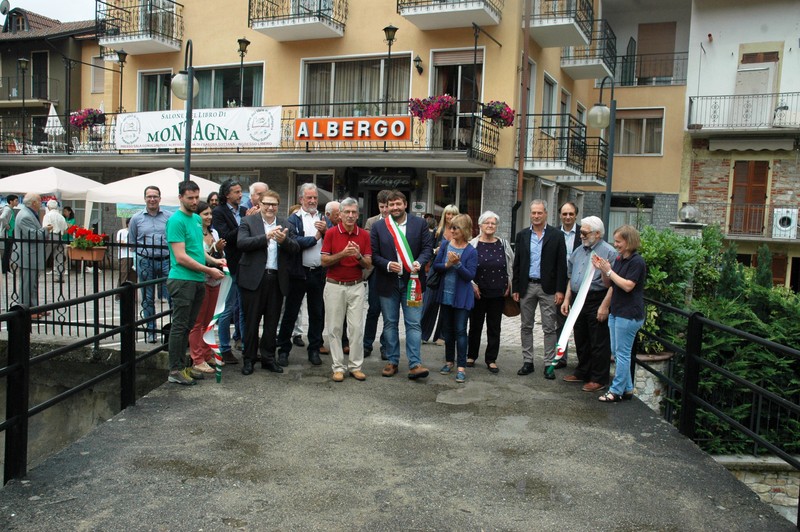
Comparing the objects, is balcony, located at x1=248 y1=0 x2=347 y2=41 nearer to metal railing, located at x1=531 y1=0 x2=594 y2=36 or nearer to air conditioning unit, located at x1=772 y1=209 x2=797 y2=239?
metal railing, located at x1=531 y1=0 x2=594 y2=36

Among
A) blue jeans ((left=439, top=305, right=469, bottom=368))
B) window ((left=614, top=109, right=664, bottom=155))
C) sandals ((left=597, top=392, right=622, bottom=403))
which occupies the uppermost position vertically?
window ((left=614, top=109, right=664, bottom=155))

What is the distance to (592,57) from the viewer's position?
822 inches

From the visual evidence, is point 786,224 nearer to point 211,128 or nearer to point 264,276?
point 211,128

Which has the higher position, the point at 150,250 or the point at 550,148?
the point at 550,148

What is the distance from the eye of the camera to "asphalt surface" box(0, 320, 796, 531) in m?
4.13

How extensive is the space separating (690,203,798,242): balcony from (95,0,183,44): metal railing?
18.2 m

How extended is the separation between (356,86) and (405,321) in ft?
42.3

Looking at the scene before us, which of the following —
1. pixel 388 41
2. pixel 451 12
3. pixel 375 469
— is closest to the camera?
pixel 375 469

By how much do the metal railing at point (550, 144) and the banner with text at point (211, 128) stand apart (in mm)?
6661

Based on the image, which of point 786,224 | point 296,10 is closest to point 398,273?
point 296,10

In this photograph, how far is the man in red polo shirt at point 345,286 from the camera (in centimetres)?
714

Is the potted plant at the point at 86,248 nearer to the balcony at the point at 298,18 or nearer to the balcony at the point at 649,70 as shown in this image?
the balcony at the point at 298,18

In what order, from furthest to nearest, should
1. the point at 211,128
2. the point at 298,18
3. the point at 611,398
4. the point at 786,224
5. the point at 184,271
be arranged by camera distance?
the point at 786,224 → the point at 211,128 → the point at 298,18 → the point at 611,398 → the point at 184,271

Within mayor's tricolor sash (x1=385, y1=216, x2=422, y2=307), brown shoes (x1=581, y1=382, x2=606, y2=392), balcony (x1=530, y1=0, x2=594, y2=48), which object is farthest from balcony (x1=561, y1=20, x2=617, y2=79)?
brown shoes (x1=581, y1=382, x2=606, y2=392)
